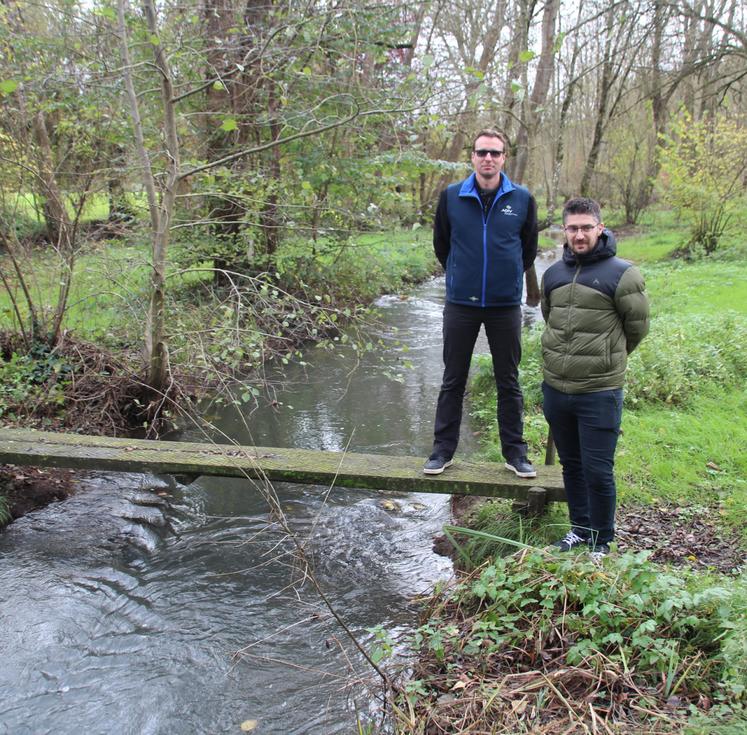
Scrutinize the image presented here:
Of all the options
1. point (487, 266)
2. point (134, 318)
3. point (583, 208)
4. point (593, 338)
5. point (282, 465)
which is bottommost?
point (282, 465)

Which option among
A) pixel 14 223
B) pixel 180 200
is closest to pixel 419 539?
pixel 14 223

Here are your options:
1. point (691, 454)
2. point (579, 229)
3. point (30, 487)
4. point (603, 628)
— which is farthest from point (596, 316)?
point (30, 487)

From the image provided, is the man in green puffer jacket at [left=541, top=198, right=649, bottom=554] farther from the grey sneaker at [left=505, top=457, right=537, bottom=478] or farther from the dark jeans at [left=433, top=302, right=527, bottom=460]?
the grey sneaker at [left=505, top=457, right=537, bottom=478]

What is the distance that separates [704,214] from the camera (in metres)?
16.7

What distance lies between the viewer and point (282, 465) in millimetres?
4562

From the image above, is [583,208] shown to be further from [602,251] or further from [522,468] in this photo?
[522,468]

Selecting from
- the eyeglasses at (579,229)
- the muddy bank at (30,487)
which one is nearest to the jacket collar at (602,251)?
the eyeglasses at (579,229)

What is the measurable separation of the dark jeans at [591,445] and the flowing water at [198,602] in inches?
49.5

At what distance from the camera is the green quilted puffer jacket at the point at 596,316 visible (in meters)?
3.24

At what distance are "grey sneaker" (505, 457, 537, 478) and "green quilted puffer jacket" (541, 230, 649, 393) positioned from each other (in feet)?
3.11

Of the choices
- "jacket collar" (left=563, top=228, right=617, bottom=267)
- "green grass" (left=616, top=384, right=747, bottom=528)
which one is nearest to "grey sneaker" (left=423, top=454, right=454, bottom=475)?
"green grass" (left=616, top=384, right=747, bottom=528)

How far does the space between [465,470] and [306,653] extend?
5.24ft

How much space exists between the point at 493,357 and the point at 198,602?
2496 mm

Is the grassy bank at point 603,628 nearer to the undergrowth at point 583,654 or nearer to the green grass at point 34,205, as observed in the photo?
the undergrowth at point 583,654
